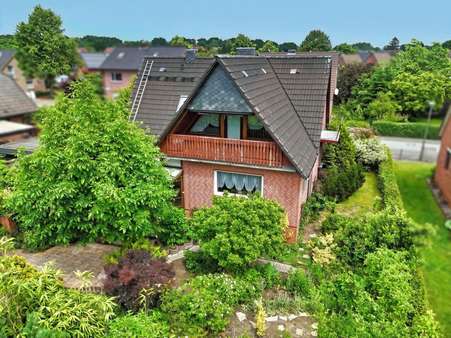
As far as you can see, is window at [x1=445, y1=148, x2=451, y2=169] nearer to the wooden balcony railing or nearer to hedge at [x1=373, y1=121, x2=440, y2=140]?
hedge at [x1=373, y1=121, x2=440, y2=140]

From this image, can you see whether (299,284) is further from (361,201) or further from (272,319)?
(361,201)

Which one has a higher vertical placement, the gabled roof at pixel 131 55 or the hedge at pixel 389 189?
the gabled roof at pixel 131 55

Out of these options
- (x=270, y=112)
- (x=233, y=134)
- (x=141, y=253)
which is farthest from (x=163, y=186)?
(x=270, y=112)

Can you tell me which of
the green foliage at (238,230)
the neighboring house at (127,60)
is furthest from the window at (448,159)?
the neighboring house at (127,60)

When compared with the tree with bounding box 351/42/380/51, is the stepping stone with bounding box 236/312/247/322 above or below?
below

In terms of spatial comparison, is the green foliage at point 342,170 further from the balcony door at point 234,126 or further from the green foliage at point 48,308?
the green foliage at point 48,308

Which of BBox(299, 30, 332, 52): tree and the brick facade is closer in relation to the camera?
BBox(299, 30, 332, 52): tree

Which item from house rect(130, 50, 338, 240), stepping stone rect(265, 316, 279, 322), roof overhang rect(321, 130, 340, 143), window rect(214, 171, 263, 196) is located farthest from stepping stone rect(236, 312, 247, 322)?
roof overhang rect(321, 130, 340, 143)
